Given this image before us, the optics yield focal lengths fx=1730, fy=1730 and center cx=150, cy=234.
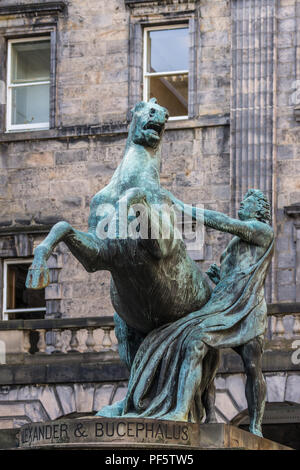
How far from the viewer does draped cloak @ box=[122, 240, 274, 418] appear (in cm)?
1400

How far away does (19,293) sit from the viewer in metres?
30.8

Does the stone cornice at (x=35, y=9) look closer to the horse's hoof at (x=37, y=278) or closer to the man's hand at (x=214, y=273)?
the man's hand at (x=214, y=273)

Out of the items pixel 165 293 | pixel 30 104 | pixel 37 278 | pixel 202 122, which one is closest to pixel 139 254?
pixel 165 293

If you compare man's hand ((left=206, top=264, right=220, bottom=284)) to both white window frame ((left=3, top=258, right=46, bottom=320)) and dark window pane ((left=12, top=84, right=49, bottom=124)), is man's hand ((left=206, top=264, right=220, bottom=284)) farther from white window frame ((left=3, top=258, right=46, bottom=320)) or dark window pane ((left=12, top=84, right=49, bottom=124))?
dark window pane ((left=12, top=84, right=49, bottom=124))

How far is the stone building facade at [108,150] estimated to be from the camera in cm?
2786

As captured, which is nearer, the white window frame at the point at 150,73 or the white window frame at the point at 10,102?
the white window frame at the point at 150,73

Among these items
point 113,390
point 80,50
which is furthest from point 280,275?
point 80,50

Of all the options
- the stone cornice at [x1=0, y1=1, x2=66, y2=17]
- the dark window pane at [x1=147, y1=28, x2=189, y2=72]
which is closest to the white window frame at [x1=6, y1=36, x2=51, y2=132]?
the stone cornice at [x1=0, y1=1, x2=66, y2=17]

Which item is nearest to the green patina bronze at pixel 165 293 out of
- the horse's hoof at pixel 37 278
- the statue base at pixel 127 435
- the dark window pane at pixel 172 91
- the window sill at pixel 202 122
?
the horse's hoof at pixel 37 278

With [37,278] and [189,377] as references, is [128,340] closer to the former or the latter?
[189,377]

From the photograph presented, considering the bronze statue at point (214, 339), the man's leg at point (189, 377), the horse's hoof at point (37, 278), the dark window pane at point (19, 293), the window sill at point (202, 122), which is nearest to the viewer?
the horse's hoof at point (37, 278)

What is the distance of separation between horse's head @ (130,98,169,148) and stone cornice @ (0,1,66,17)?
56.0 ft

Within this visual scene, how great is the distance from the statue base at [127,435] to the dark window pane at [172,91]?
17453 millimetres

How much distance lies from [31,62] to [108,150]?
99.1 inches
